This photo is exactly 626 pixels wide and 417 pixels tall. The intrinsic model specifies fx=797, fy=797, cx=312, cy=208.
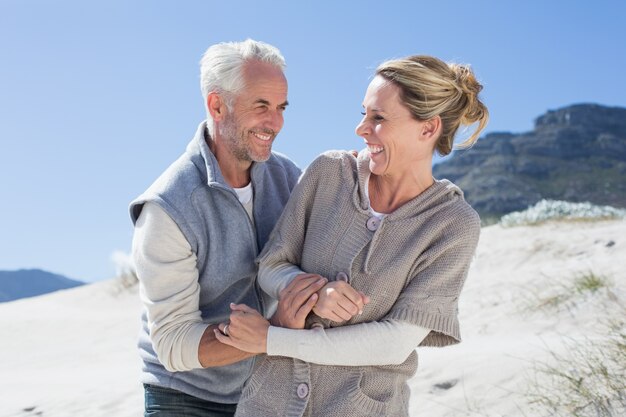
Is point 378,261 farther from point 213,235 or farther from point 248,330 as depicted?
point 213,235

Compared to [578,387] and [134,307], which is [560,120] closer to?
[134,307]

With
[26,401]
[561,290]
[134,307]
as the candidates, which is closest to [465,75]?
[561,290]

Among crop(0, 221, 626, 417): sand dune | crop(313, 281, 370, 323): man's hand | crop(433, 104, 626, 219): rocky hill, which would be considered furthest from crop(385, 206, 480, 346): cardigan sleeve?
crop(433, 104, 626, 219): rocky hill

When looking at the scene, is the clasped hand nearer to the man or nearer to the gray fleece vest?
the man

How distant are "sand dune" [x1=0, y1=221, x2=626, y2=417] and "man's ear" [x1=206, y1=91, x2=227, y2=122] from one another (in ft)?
7.58

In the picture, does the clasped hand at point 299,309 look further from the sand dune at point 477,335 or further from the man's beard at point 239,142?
the sand dune at point 477,335

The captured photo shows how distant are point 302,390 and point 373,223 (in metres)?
0.58

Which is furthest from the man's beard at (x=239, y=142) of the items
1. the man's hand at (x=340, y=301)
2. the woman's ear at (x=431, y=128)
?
the man's hand at (x=340, y=301)

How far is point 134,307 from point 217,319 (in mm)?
8572

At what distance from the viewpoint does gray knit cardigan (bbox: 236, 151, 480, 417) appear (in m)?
2.50

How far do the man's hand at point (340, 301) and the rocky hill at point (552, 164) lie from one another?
45.0 meters

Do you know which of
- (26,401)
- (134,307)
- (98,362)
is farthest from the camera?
(134,307)

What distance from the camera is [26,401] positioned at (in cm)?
655

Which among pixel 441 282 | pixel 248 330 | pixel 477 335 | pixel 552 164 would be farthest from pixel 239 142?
pixel 552 164
